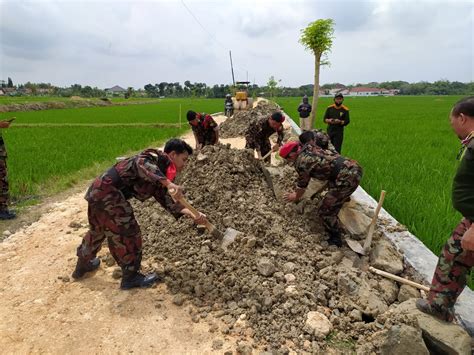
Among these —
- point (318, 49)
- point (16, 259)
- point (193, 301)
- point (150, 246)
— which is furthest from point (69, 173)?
point (318, 49)

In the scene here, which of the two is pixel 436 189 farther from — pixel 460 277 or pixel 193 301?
pixel 193 301

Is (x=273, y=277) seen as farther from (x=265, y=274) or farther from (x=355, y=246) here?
(x=355, y=246)

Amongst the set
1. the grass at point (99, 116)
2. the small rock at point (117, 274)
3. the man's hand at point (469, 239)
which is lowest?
the grass at point (99, 116)

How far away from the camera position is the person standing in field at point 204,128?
657 cm

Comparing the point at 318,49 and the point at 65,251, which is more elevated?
the point at 318,49

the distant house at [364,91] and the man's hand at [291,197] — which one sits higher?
the man's hand at [291,197]

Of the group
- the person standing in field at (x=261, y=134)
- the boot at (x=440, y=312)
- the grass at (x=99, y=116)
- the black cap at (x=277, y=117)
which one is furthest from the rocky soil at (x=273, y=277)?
the grass at (x=99, y=116)

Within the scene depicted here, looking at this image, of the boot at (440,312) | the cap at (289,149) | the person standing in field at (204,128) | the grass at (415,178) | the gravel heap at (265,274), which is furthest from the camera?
the person standing in field at (204,128)

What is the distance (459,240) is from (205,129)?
Result: 5121 mm

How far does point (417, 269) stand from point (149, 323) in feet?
7.15

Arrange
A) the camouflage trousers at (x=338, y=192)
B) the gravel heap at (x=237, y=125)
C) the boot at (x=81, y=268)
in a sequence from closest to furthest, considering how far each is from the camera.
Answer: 1. the boot at (x=81, y=268)
2. the camouflage trousers at (x=338, y=192)
3. the gravel heap at (x=237, y=125)

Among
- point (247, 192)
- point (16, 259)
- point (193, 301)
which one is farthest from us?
point (247, 192)

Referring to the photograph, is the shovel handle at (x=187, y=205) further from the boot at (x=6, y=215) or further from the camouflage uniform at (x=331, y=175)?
the boot at (x=6, y=215)

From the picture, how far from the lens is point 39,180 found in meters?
6.11
